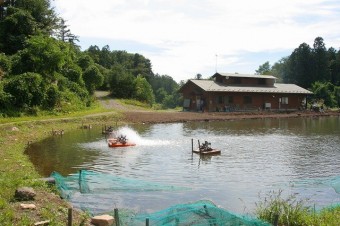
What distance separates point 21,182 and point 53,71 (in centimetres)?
3401

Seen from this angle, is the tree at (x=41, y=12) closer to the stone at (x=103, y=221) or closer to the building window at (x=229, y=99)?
the building window at (x=229, y=99)

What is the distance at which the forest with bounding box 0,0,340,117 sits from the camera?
127ft

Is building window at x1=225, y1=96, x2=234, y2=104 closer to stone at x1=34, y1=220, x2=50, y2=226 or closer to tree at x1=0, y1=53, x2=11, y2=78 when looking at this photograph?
tree at x1=0, y1=53, x2=11, y2=78

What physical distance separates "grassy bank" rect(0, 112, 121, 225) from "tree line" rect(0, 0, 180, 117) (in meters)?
5.96

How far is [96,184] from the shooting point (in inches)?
589

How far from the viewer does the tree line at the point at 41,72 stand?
37906 millimetres

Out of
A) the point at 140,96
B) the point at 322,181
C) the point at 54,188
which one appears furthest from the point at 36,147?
the point at 140,96

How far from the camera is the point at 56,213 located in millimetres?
11258

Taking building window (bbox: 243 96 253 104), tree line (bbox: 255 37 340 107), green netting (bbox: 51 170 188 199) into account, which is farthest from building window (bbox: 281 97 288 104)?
green netting (bbox: 51 170 188 199)

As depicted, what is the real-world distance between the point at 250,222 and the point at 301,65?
287 ft

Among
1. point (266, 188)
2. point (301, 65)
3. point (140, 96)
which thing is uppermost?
point (301, 65)

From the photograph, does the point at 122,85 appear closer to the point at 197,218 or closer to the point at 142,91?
the point at 142,91

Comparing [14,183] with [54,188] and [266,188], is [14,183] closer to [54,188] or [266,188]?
[54,188]

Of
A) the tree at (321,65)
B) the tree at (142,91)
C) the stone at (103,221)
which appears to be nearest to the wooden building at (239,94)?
the tree at (142,91)
